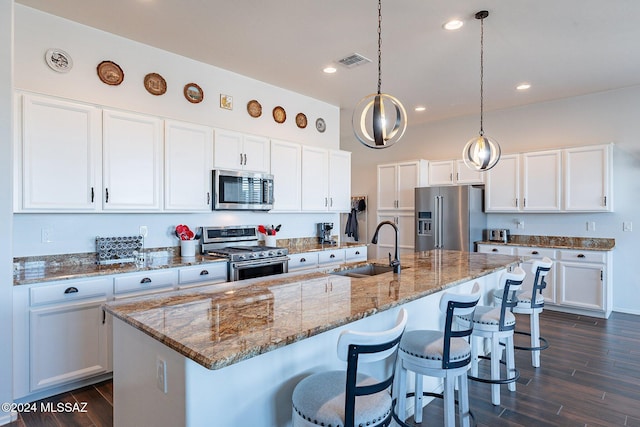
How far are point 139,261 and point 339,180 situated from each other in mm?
2971

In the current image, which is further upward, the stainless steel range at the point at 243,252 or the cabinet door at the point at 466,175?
the cabinet door at the point at 466,175

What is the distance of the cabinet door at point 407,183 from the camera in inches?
253

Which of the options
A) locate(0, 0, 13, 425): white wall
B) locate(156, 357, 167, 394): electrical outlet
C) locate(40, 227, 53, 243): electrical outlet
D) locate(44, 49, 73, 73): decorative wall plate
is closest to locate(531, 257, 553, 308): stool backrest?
locate(156, 357, 167, 394): electrical outlet

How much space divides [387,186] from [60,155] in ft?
16.9

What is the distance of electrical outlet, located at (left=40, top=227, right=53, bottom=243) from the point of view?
3092 millimetres

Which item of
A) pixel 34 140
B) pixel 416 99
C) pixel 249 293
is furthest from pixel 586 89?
pixel 34 140

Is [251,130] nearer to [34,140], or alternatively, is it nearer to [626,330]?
[34,140]

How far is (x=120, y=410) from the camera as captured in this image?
5.84 feet

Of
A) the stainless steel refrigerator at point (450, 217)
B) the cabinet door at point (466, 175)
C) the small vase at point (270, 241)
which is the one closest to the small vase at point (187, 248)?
the small vase at point (270, 241)

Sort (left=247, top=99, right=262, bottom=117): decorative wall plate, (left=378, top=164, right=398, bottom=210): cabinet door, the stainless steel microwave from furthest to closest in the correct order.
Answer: (left=378, top=164, right=398, bottom=210): cabinet door, (left=247, top=99, right=262, bottom=117): decorative wall plate, the stainless steel microwave

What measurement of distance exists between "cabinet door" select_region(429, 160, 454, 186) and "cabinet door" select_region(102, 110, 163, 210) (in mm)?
4618

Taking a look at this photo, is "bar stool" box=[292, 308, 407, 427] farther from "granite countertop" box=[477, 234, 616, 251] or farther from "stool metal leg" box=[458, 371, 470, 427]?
"granite countertop" box=[477, 234, 616, 251]

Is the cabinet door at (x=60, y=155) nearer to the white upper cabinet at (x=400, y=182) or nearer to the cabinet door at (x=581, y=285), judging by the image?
the white upper cabinet at (x=400, y=182)

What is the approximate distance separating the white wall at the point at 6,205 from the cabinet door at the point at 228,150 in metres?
1.80
